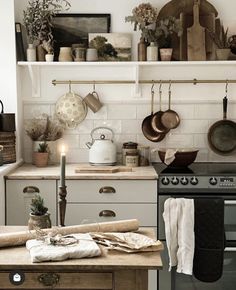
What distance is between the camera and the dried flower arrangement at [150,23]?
3.87m

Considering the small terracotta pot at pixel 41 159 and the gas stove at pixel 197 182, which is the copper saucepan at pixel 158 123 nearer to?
the gas stove at pixel 197 182

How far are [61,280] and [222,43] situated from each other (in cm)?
270

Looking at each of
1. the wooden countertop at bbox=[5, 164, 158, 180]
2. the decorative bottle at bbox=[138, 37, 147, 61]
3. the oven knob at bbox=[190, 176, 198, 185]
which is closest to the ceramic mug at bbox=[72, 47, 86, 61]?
the decorative bottle at bbox=[138, 37, 147, 61]

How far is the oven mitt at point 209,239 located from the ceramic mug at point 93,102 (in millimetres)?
1376

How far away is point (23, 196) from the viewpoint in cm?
355

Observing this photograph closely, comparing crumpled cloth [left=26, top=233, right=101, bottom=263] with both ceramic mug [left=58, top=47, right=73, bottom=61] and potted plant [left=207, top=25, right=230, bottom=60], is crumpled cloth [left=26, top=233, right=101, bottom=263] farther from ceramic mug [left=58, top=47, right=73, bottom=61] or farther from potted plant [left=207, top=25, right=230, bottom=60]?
potted plant [left=207, top=25, right=230, bottom=60]

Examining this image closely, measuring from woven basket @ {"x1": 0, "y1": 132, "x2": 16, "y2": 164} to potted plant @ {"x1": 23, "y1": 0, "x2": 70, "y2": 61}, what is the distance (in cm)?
67

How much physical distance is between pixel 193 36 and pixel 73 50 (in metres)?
0.93

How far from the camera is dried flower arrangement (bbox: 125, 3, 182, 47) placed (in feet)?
12.7

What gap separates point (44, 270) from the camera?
1.78 m

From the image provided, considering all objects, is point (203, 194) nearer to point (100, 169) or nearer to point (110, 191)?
point (110, 191)

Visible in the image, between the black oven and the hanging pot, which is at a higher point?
the hanging pot

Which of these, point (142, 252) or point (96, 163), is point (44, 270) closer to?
point (142, 252)

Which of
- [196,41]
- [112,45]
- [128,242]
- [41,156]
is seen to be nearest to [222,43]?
[196,41]
